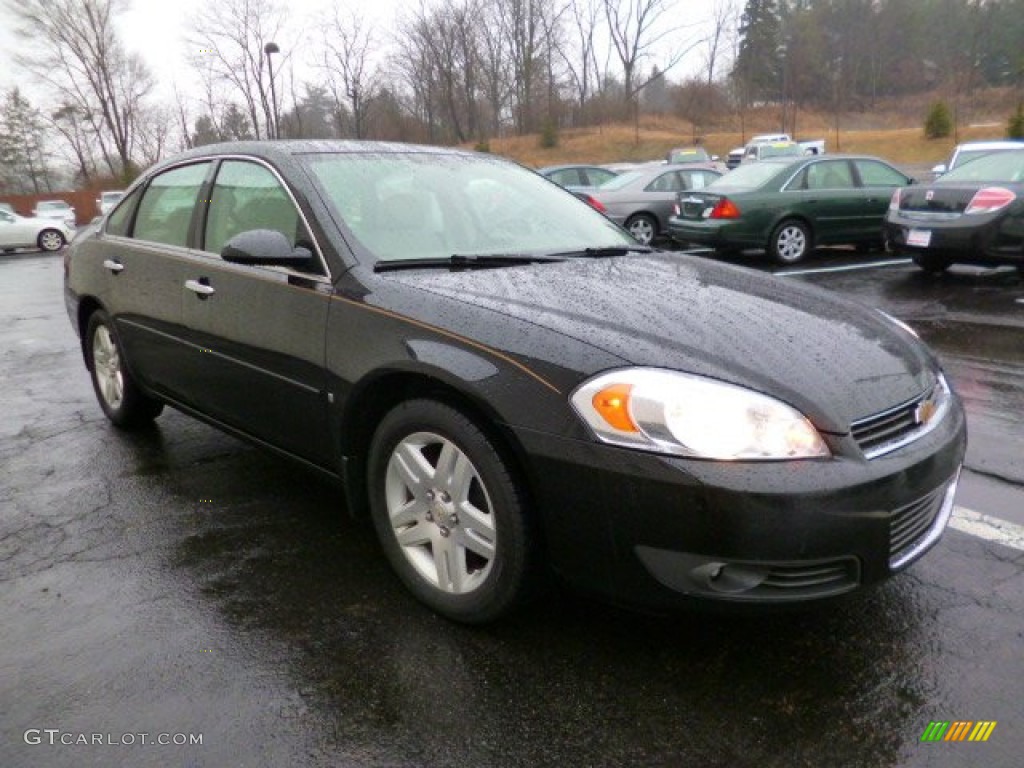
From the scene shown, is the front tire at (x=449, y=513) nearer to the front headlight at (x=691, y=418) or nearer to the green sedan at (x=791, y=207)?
the front headlight at (x=691, y=418)

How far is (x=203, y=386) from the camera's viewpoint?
11.6 feet

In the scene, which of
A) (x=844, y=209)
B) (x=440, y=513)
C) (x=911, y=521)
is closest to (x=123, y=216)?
(x=440, y=513)

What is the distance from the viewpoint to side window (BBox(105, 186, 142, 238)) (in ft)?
14.1

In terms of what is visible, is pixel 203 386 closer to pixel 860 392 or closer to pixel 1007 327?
pixel 860 392

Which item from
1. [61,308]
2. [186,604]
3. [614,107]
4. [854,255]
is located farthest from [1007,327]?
[614,107]

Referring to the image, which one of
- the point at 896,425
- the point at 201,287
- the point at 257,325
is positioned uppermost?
the point at 201,287

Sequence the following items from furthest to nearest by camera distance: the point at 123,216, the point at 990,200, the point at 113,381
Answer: the point at 990,200 → the point at 113,381 → the point at 123,216

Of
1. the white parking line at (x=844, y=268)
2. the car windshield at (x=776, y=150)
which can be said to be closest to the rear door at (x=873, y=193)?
the white parking line at (x=844, y=268)

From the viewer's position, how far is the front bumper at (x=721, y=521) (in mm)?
1937

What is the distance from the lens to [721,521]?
6.34ft

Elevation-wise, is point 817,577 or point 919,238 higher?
point 919,238

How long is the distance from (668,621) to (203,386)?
226cm

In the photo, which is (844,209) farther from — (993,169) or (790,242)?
(993,169)

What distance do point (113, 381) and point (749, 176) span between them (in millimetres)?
9014
